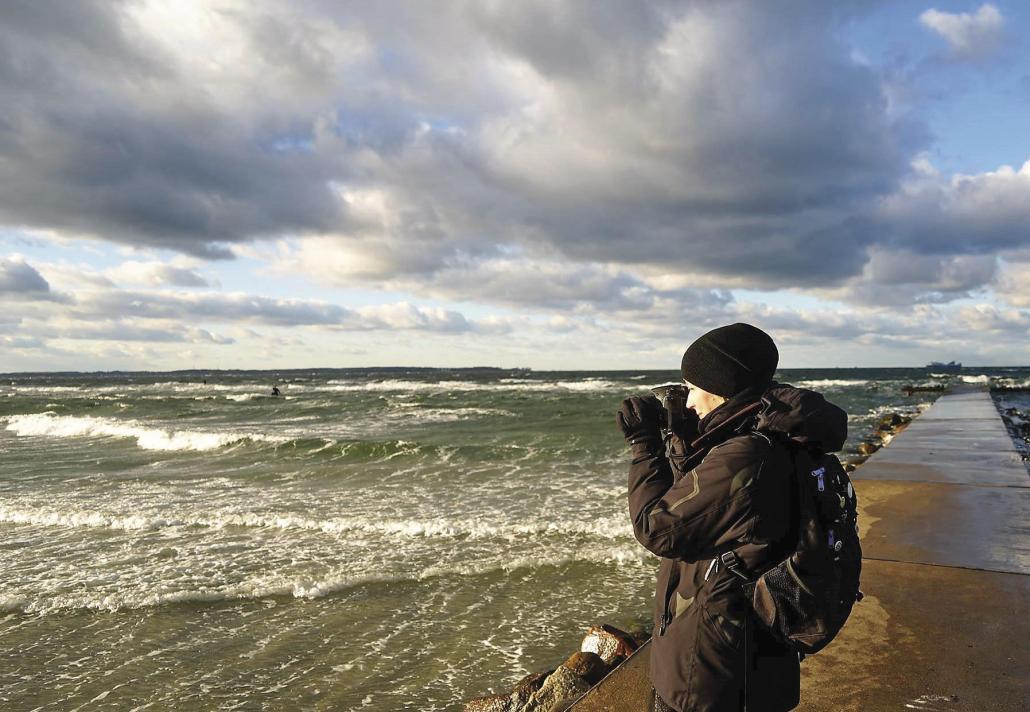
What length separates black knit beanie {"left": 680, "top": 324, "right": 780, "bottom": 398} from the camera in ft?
6.04

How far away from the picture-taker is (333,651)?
15.8 ft

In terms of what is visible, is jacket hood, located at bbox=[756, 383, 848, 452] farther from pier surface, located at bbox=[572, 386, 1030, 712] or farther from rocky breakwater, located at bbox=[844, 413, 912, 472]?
rocky breakwater, located at bbox=[844, 413, 912, 472]

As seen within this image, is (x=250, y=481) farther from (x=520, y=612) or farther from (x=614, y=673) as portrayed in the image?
(x=614, y=673)

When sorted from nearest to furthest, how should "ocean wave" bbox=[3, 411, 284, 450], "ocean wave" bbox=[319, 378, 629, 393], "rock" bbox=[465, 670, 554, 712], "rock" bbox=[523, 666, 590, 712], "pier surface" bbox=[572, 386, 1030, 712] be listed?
"pier surface" bbox=[572, 386, 1030, 712] → "rock" bbox=[523, 666, 590, 712] → "rock" bbox=[465, 670, 554, 712] → "ocean wave" bbox=[3, 411, 284, 450] → "ocean wave" bbox=[319, 378, 629, 393]

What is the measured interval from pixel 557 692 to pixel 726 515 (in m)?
2.56

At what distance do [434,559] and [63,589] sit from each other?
346 centimetres

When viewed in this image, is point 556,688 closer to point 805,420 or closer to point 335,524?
point 805,420

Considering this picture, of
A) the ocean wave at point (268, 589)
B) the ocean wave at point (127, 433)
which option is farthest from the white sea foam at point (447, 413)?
the ocean wave at point (268, 589)

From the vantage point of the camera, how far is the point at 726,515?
1651mm

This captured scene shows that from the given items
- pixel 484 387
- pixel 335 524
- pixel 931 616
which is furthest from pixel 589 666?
pixel 484 387

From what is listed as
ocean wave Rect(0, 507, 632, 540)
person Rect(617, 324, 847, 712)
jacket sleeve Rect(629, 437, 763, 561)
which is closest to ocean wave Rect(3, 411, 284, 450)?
ocean wave Rect(0, 507, 632, 540)

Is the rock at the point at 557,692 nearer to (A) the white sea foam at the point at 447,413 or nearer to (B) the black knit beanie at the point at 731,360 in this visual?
(B) the black knit beanie at the point at 731,360

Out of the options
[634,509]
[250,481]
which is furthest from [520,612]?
[250,481]

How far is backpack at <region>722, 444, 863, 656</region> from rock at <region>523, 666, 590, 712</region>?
2.28m
